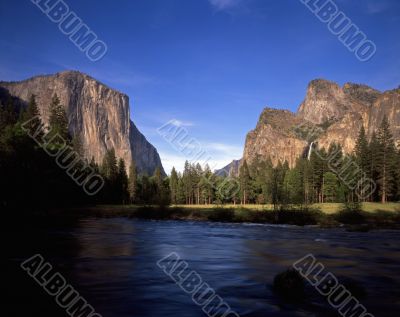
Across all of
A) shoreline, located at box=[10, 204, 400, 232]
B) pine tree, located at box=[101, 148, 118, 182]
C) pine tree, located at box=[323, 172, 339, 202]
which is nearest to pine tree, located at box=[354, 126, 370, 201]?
pine tree, located at box=[323, 172, 339, 202]

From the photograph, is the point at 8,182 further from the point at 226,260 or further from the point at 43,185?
the point at 226,260

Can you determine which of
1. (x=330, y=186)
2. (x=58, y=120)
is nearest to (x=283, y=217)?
(x=58, y=120)

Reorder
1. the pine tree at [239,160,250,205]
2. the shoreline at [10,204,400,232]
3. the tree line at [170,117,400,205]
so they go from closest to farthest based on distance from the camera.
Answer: the shoreline at [10,204,400,232], the tree line at [170,117,400,205], the pine tree at [239,160,250,205]

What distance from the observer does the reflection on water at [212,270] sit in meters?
9.89

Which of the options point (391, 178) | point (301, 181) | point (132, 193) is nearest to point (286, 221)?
point (391, 178)

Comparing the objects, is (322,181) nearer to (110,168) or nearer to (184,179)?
(184,179)

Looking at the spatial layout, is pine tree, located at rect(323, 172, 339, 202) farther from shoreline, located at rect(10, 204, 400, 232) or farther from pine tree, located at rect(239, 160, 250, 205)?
shoreline, located at rect(10, 204, 400, 232)

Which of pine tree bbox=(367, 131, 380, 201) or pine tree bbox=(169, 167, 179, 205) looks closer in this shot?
pine tree bbox=(367, 131, 380, 201)

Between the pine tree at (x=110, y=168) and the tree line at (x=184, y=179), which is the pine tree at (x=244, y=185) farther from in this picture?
the pine tree at (x=110, y=168)

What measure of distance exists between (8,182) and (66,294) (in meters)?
44.4

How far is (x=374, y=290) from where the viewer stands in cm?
1195

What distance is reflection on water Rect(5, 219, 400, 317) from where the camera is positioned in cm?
989

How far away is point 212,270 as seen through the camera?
15578 mm

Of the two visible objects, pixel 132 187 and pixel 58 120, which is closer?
pixel 58 120
